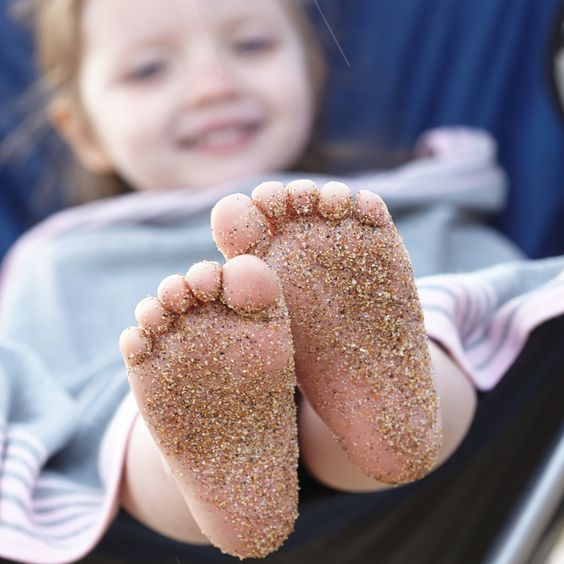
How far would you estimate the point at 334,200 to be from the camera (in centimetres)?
55

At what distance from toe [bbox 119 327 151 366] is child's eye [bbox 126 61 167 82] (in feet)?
2.29

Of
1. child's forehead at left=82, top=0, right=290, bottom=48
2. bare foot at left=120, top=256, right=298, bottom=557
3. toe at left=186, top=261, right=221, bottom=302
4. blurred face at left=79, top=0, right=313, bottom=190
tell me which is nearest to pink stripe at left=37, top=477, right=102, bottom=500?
bare foot at left=120, top=256, right=298, bottom=557

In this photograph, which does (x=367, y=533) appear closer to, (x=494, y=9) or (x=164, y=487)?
(x=164, y=487)

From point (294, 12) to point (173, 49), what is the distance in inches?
9.2

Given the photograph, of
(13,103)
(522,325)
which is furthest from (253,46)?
(522,325)

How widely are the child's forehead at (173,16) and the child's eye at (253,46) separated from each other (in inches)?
0.9

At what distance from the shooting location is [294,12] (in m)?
1.29

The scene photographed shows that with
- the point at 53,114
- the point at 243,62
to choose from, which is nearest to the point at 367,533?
the point at 243,62

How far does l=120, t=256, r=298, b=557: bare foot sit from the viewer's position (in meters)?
0.52

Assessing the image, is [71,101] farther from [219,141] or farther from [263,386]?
[263,386]

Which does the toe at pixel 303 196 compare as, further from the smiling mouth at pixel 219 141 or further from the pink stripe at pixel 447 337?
the smiling mouth at pixel 219 141

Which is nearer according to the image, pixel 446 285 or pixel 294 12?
pixel 446 285

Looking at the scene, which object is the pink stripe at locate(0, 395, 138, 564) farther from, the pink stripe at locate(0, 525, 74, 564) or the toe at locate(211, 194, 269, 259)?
the toe at locate(211, 194, 269, 259)

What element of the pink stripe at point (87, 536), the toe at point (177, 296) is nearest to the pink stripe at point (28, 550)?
the pink stripe at point (87, 536)
